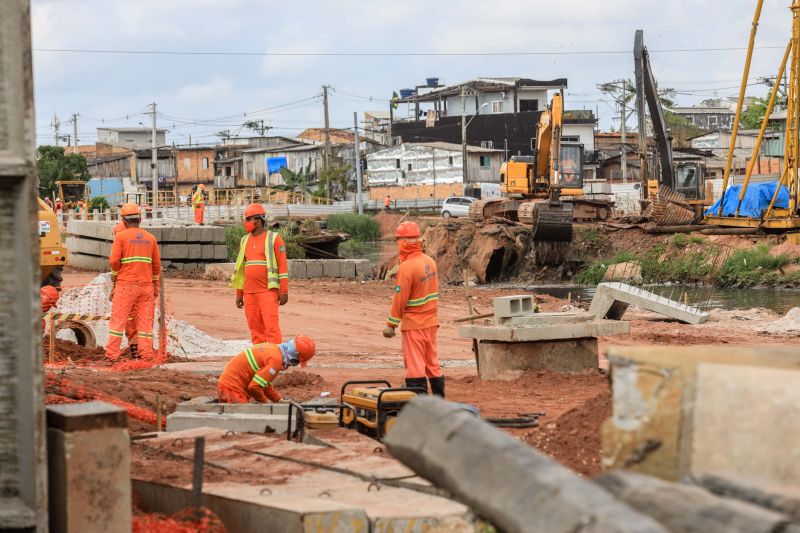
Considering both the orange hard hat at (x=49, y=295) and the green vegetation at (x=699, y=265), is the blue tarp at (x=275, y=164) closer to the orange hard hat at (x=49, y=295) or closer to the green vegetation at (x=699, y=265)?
the green vegetation at (x=699, y=265)

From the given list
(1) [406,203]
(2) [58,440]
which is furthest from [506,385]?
(1) [406,203]

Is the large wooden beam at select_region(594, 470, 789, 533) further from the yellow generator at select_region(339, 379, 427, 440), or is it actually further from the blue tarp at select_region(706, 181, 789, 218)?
the blue tarp at select_region(706, 181, 789, 218)

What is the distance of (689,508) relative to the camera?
373cm

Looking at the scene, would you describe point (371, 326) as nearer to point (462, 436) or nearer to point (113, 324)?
point (113, 324)

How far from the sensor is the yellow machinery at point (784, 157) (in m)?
35.2

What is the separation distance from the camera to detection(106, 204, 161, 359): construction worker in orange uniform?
45.5 ft

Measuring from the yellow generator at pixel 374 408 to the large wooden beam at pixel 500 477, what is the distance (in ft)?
12.7

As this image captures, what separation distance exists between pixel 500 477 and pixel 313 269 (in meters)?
28.4

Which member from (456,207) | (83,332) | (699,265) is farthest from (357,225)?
(83,332)

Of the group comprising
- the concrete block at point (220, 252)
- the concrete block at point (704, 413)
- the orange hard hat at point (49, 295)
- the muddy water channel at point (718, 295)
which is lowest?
the muddy water channel at point (718, 295)

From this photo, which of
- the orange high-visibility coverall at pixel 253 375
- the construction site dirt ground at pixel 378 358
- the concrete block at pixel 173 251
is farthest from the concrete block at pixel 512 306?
the concrete block at pixel 173 251

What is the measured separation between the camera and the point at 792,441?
3994 millimetres

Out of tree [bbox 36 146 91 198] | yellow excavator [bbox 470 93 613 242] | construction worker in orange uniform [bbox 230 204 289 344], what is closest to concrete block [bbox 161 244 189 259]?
yellow excavator [bbox 470 93 613 242]

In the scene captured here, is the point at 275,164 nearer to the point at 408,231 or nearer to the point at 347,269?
the point at 347,269
